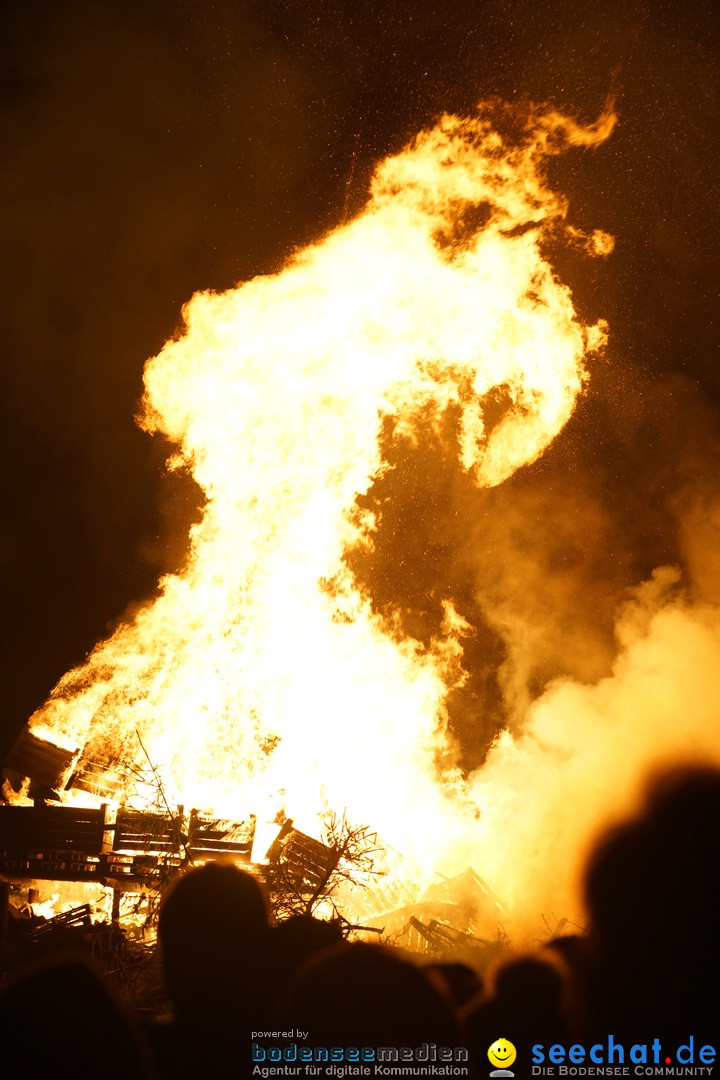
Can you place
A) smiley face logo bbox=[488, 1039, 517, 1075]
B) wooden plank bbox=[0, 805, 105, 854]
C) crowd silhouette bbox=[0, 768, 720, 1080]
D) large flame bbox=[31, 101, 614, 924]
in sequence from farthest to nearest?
1. large flame bbox=[31, 101, 614, 924]
2. wooden plank bbox=[0, 805, 105, 854]
3. smiley face logo bbox=[488, 1039, 517, 1075]
4. crowd silhouette bbox=[0, 768, 720, 1080]

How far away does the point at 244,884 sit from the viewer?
243 cm

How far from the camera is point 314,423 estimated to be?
35.4ft

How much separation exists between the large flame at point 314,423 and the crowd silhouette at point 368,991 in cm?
820

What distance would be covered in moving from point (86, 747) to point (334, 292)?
29.7 feet

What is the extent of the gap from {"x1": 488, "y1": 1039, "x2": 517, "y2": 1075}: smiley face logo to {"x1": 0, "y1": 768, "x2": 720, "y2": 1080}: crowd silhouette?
0.03m

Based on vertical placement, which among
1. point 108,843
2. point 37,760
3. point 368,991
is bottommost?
point 368,991

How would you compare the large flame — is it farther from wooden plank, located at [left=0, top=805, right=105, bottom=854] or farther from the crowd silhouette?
the crowd silhouette

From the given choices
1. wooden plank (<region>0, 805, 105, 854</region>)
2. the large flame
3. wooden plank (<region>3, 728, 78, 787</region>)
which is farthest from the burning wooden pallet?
the large flame

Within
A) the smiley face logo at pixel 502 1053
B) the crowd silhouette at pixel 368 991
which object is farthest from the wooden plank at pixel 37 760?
the smiley face logo at pixel 502 1053

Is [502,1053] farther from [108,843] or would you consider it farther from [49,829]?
[49,829]

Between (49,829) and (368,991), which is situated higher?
(49,829)

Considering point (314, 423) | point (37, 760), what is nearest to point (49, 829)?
point (37, 760)

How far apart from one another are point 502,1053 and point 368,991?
64cm

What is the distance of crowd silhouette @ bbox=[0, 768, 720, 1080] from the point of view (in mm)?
1946
